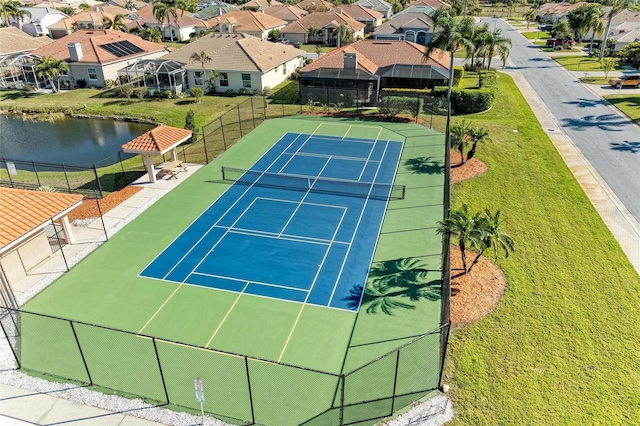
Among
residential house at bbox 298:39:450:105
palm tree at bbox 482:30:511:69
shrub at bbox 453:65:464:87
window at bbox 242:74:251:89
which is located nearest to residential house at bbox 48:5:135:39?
window at bbox 242:74:251:89

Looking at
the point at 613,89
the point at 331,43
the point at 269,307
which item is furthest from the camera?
the point at 331,43

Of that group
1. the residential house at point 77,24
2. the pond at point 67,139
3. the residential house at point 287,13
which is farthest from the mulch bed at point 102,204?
the residential house at point 77,24

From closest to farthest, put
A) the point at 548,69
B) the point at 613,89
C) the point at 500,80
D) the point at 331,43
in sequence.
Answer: the point at 613,89, the point at 500,80, the point at 548,69, the point at 331,43

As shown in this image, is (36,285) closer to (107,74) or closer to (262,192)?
(262,192)

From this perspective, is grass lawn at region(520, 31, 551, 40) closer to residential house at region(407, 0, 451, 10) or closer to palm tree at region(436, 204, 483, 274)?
residential house at region(407, 0, 451, 10)

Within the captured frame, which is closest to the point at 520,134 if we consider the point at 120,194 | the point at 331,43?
the point at 120,194

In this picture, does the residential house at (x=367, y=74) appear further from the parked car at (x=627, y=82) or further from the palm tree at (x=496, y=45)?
the parked car at (x=627, y=82)
